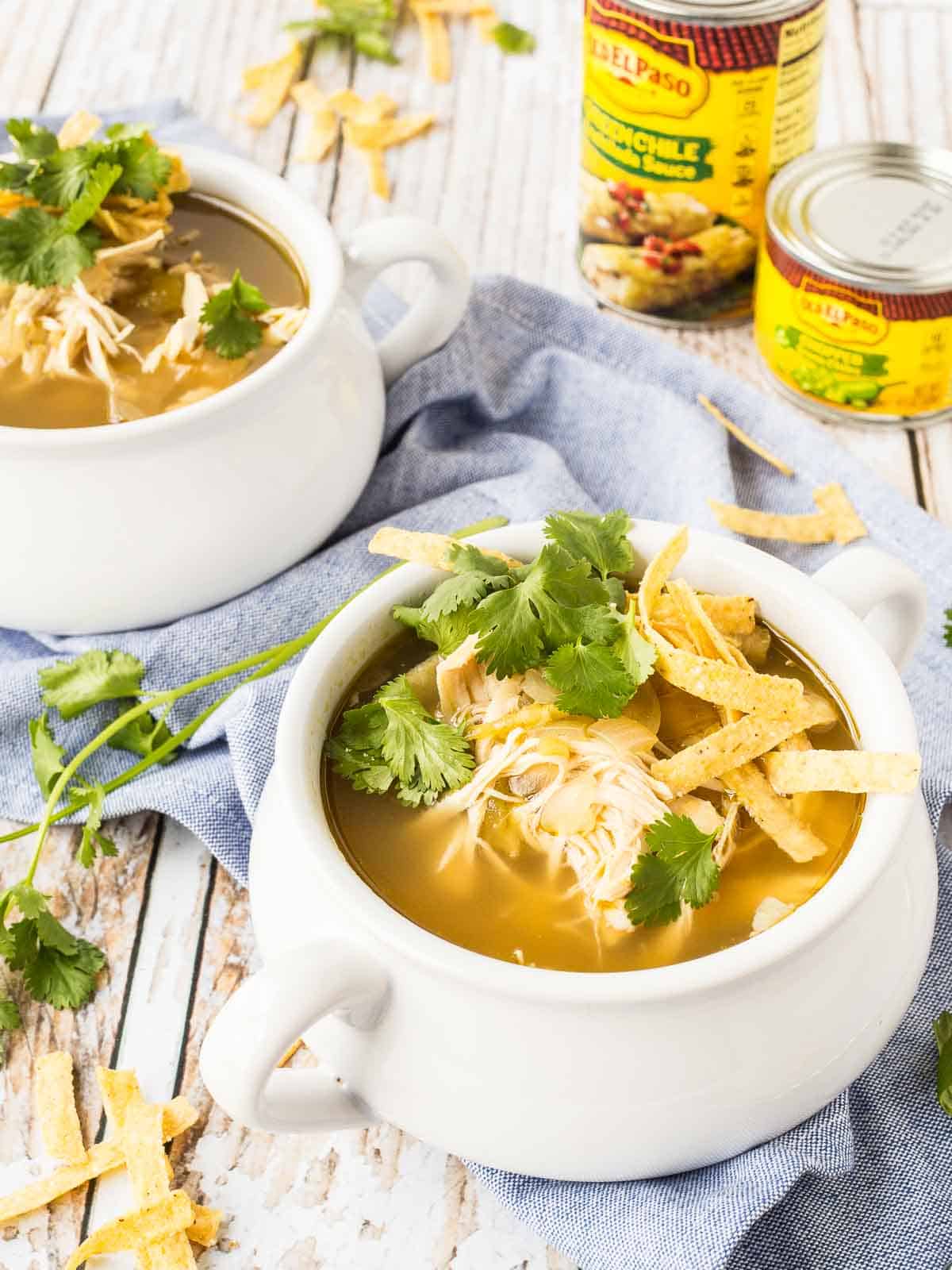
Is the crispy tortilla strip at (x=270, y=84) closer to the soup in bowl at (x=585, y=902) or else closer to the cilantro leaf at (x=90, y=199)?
the cilantro leaf at (x=90, y=199)

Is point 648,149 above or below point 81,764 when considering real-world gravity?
above

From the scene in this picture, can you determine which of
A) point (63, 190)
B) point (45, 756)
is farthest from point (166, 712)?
point (63, 190)

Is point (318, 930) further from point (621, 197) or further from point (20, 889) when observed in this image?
point (621, 197)

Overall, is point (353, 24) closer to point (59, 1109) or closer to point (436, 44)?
point (436, 44)

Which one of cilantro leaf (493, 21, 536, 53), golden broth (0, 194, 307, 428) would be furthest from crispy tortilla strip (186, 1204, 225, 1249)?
cilantro leaf (493, 21, 536, 53)

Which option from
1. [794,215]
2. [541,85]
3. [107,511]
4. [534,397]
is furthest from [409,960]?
[541,85]

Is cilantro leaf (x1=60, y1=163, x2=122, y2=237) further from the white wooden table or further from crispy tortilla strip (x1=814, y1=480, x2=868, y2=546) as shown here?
crispy tortilla strip (x1=814, y1=480, x2=868, y2=546)

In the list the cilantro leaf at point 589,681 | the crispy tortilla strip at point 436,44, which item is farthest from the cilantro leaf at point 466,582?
the crispy tortilla strip at point 436,44

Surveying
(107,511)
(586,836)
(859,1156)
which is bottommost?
(859,1156)
